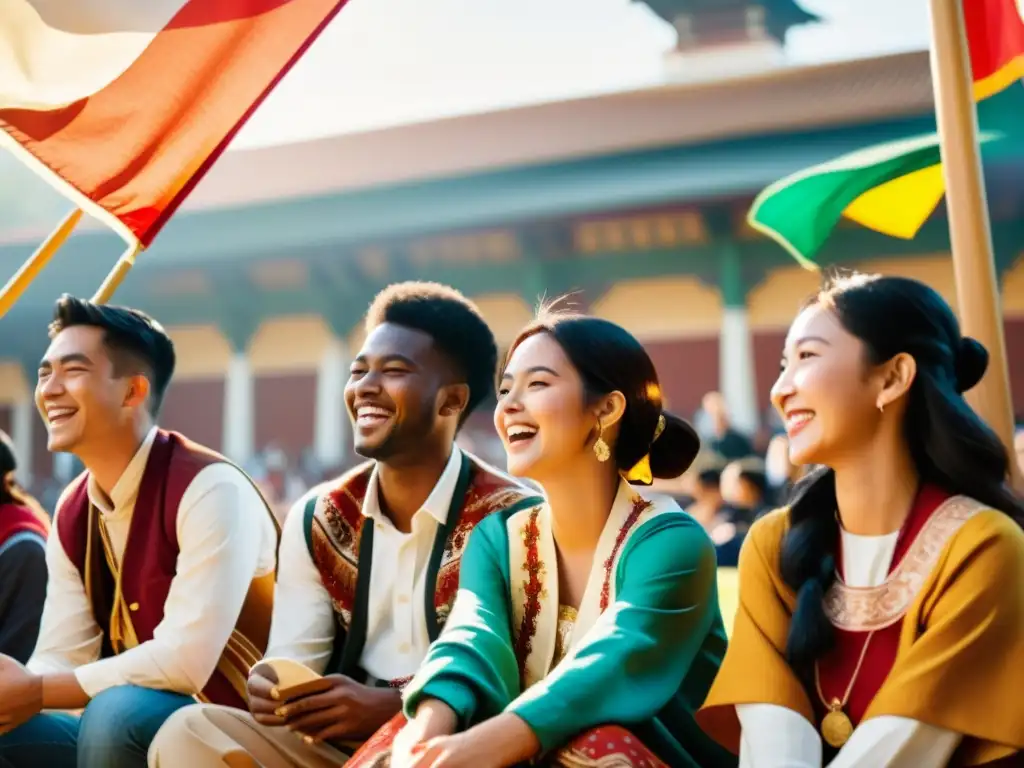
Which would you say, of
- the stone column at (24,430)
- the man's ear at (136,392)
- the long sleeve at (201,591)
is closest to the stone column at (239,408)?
the stone column at (24,430)

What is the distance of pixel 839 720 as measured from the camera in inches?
74.5

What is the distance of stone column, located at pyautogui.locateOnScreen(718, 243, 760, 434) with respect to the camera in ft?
33.3

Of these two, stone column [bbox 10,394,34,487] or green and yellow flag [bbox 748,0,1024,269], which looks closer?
green and yellow flag [bbox 748,0,1024,269]

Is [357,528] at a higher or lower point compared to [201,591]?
higher

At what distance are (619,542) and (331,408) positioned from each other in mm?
9993

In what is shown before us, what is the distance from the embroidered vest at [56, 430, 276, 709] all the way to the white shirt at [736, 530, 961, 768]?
1238mm

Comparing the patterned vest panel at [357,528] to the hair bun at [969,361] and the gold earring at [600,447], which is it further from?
the hair bun at [969,361]

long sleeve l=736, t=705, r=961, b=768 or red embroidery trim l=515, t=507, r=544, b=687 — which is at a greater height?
red embroidery trim l=515, t=507, r=544, b=687

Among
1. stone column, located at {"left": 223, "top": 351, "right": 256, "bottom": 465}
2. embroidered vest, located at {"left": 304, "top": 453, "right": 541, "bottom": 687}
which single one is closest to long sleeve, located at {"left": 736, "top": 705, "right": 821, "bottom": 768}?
embroidered vest, located at {"left": 304, "top": 453, "right": 541, "bottom": 687}

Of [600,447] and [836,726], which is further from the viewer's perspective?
[600,447]

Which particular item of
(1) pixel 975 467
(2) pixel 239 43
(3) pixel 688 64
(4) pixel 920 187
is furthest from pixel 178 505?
(3) pixel 688 64

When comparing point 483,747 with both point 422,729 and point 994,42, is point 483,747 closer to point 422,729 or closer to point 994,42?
point 422,729

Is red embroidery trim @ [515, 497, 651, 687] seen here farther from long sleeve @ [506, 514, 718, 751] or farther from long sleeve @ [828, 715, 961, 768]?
long sleeve @ [828, 715, 961, 768]

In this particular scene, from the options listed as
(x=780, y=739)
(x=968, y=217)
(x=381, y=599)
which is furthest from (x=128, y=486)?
(x=968, y=217)
